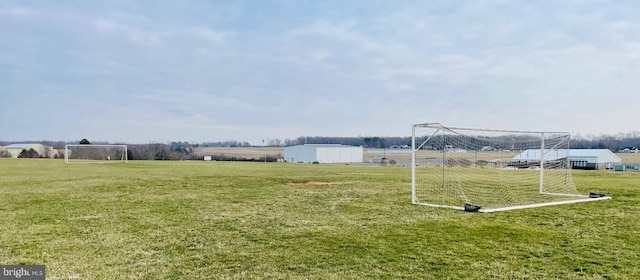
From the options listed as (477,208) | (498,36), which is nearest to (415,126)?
(477,208)

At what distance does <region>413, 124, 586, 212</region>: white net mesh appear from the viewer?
31.3ft

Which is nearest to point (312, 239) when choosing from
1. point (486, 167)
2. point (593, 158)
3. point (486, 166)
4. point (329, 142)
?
point (486, 166)

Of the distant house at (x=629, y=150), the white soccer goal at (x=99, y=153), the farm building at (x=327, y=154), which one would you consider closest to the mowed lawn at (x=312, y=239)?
the distant house at (x=629, y=150)

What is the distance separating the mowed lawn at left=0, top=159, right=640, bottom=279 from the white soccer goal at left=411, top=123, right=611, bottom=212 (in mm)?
1141

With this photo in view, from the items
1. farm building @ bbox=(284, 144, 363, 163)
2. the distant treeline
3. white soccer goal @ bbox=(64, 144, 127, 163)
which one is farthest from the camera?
farm building @ bbox=(284, 144, 363, 163)

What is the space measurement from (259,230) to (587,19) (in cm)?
1388

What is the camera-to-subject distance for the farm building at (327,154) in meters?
58.4

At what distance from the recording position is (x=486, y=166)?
59.7 feet

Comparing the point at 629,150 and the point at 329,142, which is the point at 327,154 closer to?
the point at 329,142

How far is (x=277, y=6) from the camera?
15.7 meters

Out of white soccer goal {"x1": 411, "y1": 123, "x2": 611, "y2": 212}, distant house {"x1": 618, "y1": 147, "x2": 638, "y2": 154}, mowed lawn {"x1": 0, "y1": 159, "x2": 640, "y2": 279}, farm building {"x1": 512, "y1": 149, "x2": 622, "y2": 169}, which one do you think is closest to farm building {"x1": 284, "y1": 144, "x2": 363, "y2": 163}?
farm building {"x1": 512, "y1": 149, "x2": 622, "y2": 169}

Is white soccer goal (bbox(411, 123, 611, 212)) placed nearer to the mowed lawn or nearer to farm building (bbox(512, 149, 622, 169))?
the mowed lawn

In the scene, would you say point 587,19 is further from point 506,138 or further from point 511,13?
point 506,138

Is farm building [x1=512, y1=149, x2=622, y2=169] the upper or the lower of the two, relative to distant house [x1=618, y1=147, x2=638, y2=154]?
lower
